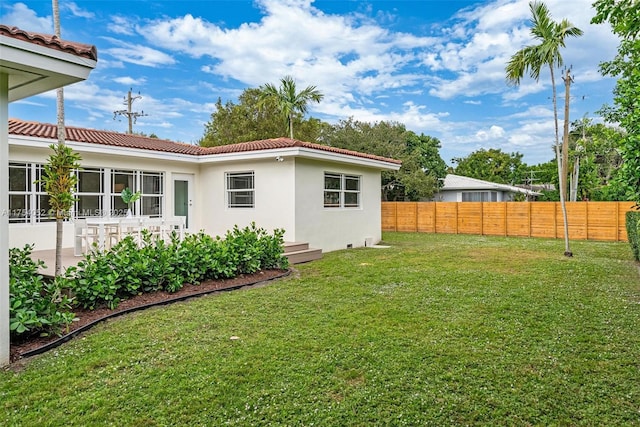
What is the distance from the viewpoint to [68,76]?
12.7 feet

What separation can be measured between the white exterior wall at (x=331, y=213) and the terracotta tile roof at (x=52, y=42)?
7.39m

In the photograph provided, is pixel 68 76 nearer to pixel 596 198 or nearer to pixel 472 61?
pixel 472 61

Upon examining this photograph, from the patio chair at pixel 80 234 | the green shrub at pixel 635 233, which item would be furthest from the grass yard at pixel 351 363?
the green shrub at pixel 635 233

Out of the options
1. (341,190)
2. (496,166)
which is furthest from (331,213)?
(496,166)

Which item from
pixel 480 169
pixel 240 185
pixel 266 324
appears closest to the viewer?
pixel 266 324

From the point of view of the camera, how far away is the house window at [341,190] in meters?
12.6

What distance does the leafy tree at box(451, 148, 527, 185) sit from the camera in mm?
43094

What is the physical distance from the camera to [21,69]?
3.65m

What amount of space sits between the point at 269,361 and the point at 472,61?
16.4 meters

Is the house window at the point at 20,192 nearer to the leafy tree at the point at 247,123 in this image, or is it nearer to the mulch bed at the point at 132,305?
the mulch bed at the point at 132,305

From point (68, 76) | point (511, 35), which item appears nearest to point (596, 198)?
point (511, 35)

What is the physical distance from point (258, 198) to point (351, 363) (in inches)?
331

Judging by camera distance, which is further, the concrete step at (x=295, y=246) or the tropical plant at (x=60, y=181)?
the concrete step at (x=295, y=246)

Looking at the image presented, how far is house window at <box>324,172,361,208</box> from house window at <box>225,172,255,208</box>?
7.39 ft
